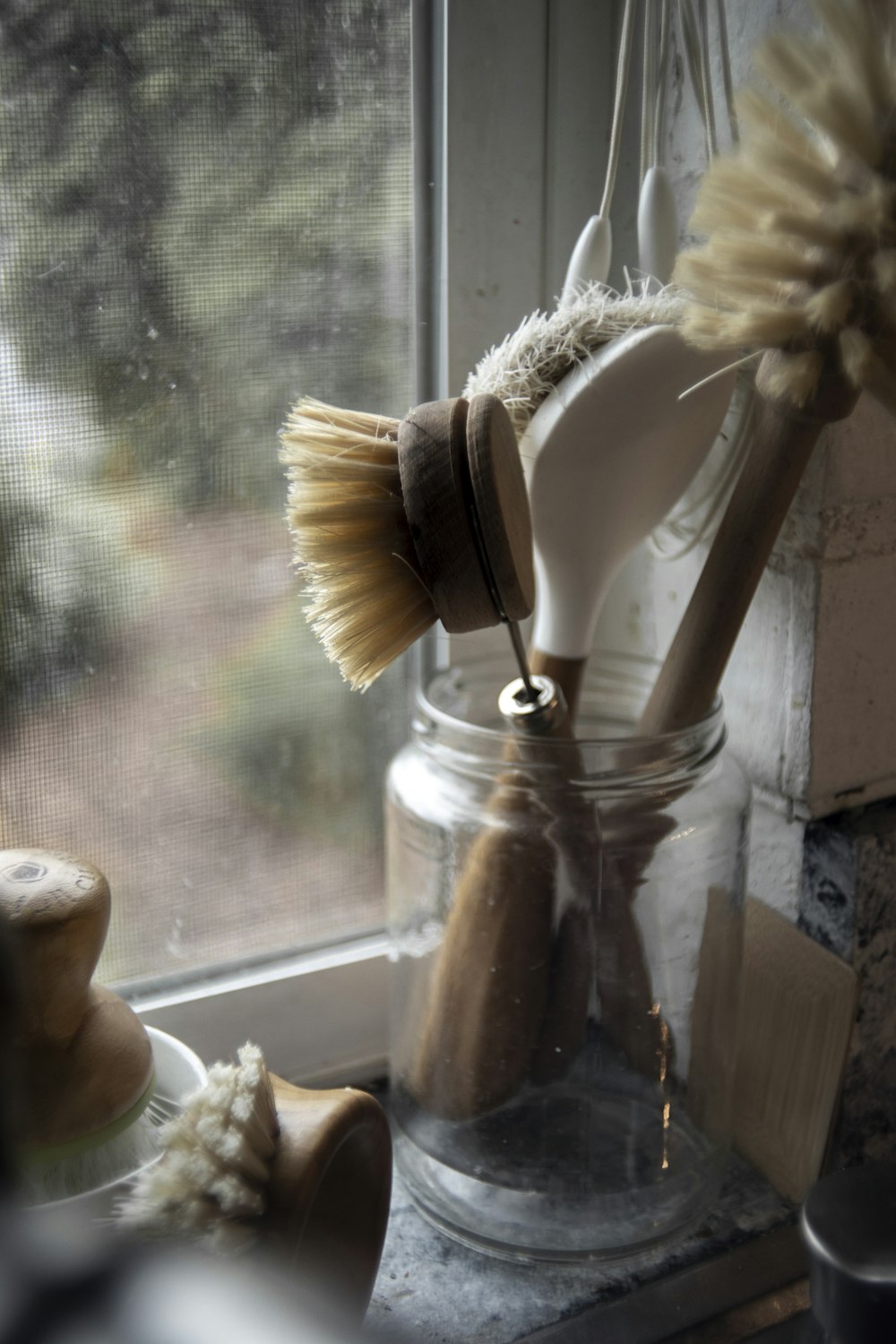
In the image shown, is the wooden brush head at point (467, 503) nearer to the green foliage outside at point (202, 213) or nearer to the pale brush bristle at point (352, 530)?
the pale brush bristle at point (352, 530)

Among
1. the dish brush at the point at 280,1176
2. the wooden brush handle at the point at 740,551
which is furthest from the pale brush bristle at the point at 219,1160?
the wooden brush handle at the point at 740,551

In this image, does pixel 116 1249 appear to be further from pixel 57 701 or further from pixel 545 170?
pixel 545 170

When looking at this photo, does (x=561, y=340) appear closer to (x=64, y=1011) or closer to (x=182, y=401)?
(x=182, y=401)

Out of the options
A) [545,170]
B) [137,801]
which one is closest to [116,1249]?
[137,801]

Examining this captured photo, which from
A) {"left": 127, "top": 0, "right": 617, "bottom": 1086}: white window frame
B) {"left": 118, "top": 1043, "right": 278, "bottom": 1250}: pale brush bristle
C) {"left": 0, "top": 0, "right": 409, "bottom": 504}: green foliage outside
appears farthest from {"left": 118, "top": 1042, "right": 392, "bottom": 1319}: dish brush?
{"left": 0, "top": 0, "right": 409, "bottom": 504}: green foliage outside

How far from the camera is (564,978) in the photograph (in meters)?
0.55

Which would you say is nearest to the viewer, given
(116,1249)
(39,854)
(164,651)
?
(116,1249)

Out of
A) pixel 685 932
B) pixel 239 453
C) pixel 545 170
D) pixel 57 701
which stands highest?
pixel 545 170

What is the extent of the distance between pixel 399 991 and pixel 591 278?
0.36 metres

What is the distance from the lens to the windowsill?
519 mm

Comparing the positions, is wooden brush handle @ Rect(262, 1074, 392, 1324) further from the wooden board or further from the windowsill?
the wooden board

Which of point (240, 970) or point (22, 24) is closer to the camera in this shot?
point (22, 24)

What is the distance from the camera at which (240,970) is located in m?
0.65

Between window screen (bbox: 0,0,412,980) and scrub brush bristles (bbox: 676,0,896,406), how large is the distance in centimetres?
20
